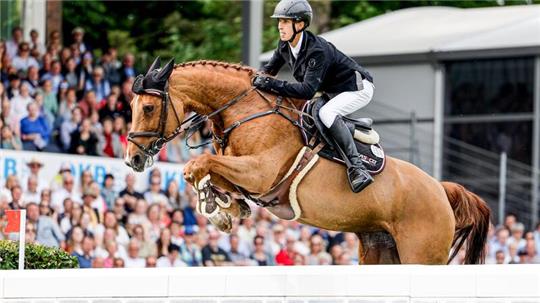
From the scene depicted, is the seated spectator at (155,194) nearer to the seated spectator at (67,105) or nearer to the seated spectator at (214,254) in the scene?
the seated spectator at (214,254)

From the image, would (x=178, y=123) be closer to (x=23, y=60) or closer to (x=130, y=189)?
(x=130, y=189)

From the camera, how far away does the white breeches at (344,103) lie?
390 inches

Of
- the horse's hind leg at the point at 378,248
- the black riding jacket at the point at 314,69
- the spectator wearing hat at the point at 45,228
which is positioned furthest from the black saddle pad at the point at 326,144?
the spectator wearing hat at the point at 45,228

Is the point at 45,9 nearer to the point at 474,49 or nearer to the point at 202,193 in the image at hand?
the point at 474,49

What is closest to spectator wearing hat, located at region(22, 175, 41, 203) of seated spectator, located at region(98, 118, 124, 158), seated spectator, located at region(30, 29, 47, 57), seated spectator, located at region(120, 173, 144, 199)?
seated spectator, located at region(120, 173, 144, 199)

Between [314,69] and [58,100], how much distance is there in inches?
306

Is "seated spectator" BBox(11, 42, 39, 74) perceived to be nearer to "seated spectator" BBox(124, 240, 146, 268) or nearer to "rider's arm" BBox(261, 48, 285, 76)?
"seated spectator" BBox(124, 240, 146, 268)

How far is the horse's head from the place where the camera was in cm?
973

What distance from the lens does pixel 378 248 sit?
35.1ft

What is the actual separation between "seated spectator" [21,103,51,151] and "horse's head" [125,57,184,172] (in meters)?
6.58

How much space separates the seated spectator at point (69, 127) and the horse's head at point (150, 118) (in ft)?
23.5

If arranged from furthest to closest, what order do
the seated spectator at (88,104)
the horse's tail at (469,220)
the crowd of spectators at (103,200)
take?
the seated spectator at (88,104), the crowd of spectators at (103,200), the horse's tail at (469,220)

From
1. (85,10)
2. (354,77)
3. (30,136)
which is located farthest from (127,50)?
(354,77)

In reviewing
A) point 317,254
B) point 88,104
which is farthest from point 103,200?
point 317,254
